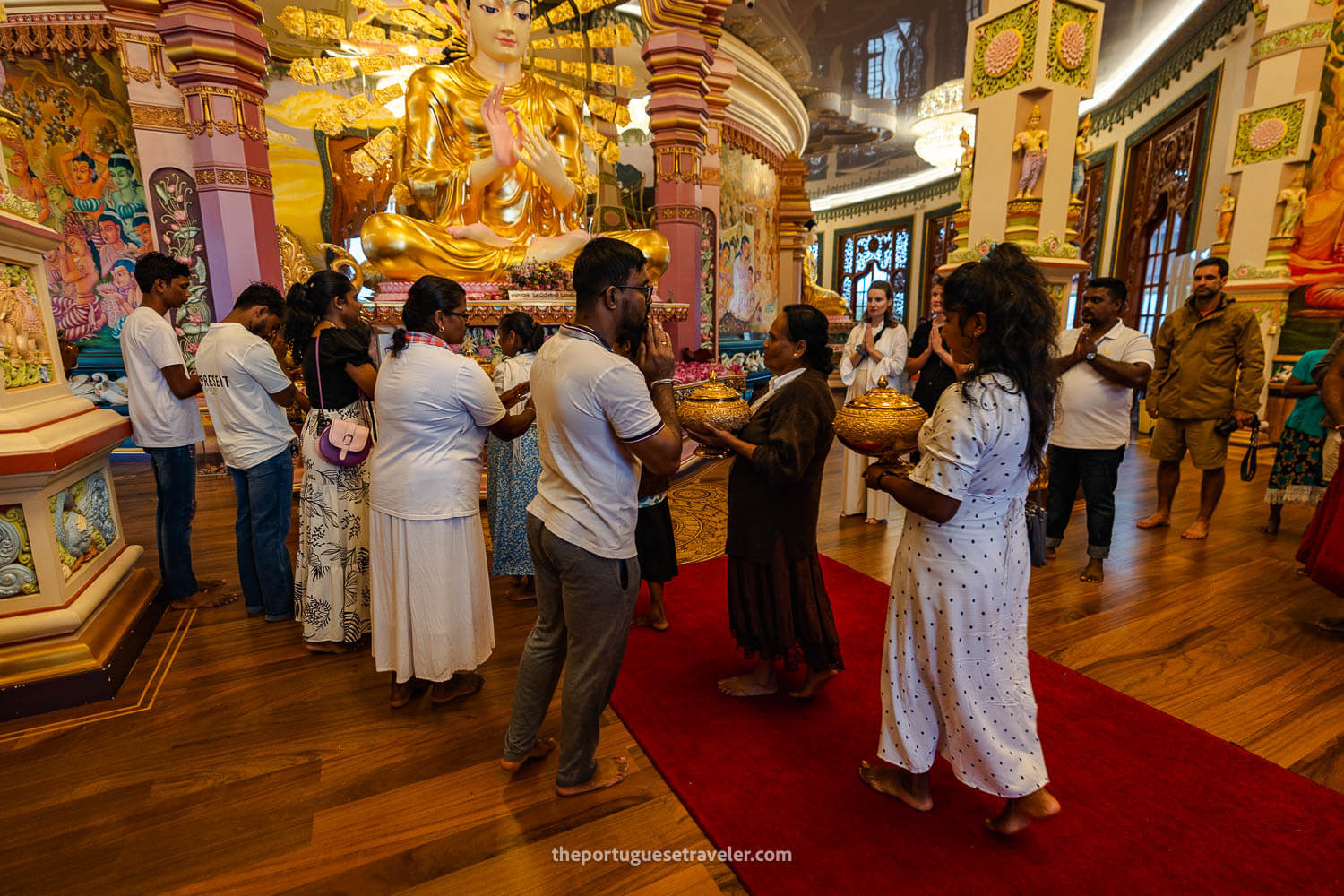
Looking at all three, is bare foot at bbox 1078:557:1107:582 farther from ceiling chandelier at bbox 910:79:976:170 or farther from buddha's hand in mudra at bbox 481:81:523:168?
ceiling chandelier at bbox 910:79:976:170

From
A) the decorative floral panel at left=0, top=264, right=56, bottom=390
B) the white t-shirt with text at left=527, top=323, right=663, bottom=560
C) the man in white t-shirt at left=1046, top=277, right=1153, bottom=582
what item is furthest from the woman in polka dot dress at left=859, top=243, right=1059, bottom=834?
the decorative floral panel at left=0, top=264, right=56, bottom=390

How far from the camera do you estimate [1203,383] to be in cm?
373

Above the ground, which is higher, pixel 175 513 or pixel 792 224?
pixel 792 224

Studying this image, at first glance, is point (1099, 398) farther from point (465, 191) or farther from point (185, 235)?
point (185, 235)

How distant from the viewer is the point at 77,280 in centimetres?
611

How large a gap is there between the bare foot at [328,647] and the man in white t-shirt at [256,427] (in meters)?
0.37

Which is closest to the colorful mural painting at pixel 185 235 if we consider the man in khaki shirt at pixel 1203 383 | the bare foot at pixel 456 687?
the bare foot at pixel 456 687

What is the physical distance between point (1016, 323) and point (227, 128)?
5.90m

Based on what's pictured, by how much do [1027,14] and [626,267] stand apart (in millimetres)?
4184

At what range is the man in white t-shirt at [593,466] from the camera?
1.46m

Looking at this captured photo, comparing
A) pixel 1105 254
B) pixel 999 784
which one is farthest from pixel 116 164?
pixel 1105 254

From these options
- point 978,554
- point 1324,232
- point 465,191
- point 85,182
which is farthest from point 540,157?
point 1324,232

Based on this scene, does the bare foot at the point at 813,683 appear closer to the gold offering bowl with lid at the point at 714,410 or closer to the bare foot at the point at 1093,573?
the gold offering bowl with lid at the point at 714,410

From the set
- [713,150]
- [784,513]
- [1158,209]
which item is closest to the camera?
[784,513]
